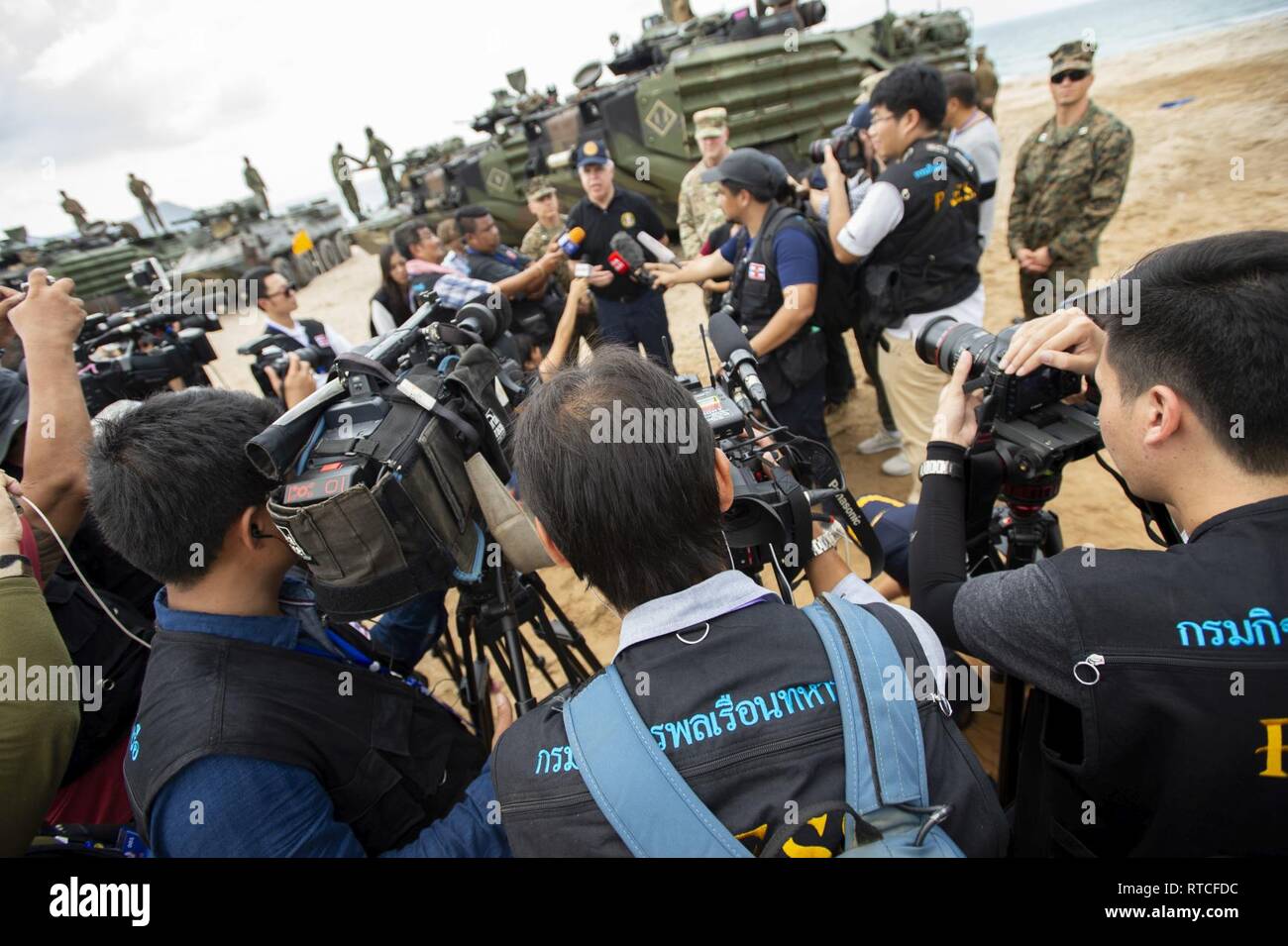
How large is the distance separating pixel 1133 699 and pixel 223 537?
168 cm

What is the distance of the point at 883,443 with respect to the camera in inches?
185

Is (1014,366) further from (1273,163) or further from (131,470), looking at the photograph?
(1273,163)

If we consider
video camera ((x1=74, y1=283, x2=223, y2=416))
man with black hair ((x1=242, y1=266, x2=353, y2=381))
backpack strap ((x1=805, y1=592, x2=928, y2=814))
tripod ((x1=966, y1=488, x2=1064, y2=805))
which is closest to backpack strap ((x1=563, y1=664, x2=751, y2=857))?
backpack strap ((x1=805, y1=592, x2=928, y2=814))

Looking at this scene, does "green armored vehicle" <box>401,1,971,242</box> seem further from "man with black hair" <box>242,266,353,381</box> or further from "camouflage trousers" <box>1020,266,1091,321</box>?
"camouflage trousers" <box>1020,266,1091,321</box>

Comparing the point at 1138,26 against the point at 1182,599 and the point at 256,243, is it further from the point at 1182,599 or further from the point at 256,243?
the point at 1182,599

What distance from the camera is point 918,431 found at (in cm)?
351

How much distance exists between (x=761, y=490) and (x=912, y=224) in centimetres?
224

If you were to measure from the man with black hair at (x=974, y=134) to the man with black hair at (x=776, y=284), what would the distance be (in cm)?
151

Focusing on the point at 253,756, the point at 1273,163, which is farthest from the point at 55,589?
the point at 1273,163

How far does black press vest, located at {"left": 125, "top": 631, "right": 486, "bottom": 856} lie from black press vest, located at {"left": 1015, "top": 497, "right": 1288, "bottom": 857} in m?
1.35

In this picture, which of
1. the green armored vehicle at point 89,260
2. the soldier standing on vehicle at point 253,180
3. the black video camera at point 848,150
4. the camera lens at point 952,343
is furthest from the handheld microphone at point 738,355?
the soldier standing on vehicle at point 253,180

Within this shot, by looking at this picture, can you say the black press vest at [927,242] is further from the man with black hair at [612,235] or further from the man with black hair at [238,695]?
the man with black hair at [238,695]

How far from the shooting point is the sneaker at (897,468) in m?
4.32

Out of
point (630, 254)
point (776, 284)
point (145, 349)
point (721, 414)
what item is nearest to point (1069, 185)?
point (776, 284)
